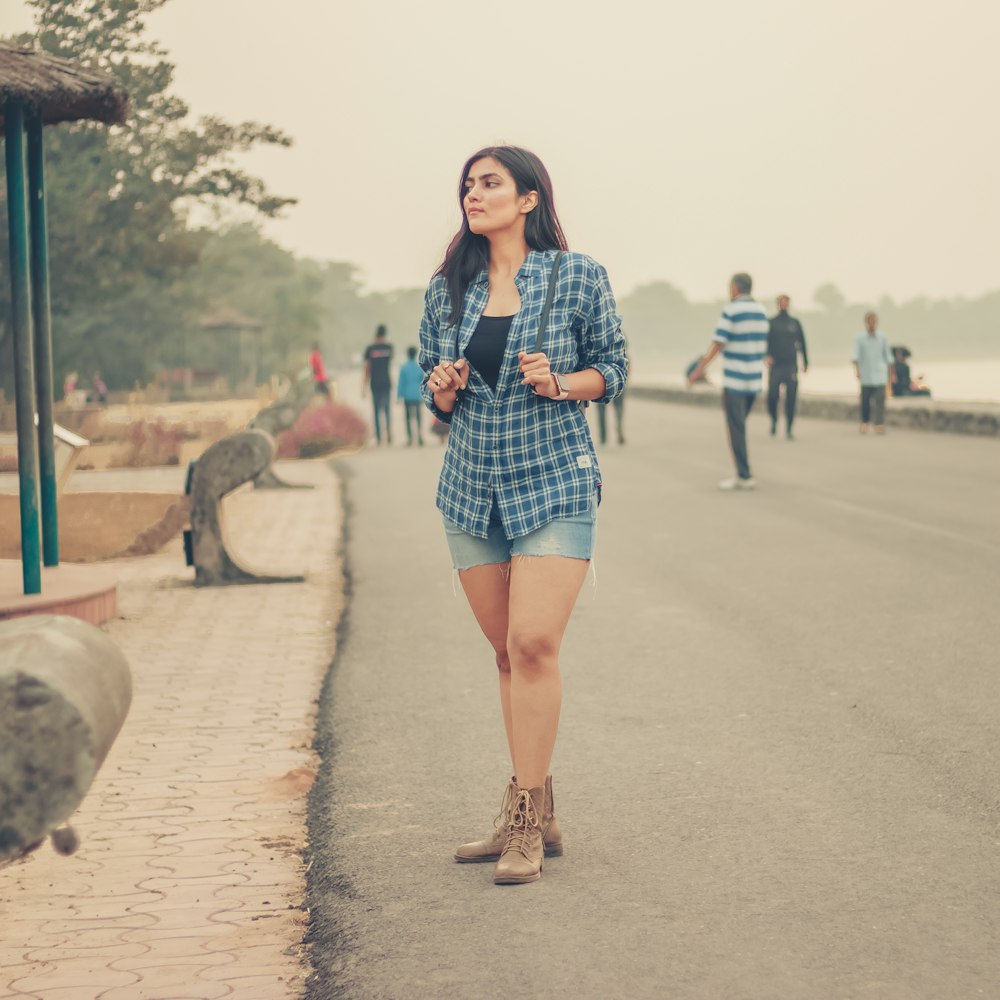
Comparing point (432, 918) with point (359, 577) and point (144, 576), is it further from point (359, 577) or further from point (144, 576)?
point (144, 576)

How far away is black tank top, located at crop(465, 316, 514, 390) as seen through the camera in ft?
14.3

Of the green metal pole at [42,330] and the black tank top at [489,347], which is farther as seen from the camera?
the green metal pole at [42,330]

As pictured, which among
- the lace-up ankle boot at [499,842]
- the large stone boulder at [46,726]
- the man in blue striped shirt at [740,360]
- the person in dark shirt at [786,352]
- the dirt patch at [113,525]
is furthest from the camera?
the person in dark shirt at [786,352]

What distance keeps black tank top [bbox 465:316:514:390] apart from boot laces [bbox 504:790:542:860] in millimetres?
1143

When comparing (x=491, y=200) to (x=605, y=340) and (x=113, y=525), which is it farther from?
(x=113, y=525)

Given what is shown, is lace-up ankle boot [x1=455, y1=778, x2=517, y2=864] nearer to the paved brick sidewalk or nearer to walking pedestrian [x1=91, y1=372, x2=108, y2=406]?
the paved brick sidewalk

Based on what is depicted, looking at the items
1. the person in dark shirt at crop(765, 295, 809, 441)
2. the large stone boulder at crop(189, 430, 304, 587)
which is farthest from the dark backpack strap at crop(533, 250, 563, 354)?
the person in dark shirt at crop(765, 295, 809, 441)

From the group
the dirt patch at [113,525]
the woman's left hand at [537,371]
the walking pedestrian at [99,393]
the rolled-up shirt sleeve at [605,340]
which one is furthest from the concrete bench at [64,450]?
the walking pedestrian at [99,393]

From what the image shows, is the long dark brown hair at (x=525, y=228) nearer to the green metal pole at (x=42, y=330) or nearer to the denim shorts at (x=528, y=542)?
the denim shorts at (x=528, y=542)

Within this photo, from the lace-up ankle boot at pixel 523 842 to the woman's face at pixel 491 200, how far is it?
1555 millimetres

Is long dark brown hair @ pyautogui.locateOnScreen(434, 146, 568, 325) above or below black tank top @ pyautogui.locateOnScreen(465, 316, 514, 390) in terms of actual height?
above

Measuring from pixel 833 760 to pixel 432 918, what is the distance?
80.2 inches

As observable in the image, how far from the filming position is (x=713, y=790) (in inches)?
207

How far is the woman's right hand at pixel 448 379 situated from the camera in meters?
4.29
